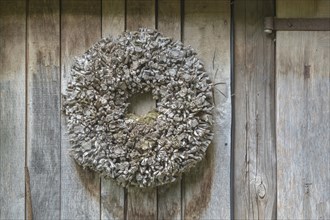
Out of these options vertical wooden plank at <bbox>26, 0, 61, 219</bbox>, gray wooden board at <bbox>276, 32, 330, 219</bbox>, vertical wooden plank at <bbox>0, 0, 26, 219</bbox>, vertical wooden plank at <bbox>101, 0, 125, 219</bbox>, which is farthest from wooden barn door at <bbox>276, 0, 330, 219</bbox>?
vertical wooden plank at <bbox>0, 0, 26, 219</bbox>

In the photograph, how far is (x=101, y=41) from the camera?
135cm

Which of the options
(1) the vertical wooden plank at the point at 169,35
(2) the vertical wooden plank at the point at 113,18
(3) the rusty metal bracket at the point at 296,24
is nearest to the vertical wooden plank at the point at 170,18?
(1) the vertical wooden plank at the point at 169,35

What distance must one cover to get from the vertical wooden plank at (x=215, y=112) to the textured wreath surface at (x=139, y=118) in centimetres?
7

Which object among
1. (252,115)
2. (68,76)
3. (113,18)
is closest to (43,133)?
(68,76)

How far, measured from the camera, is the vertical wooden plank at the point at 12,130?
55.1 inches

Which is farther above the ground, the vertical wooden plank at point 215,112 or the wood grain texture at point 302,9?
the wood grain texture at point 302,9

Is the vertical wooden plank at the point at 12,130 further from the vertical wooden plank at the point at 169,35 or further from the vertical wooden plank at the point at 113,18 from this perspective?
the vertical wooden plank at the point at 169,35

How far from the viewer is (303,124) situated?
138 centimetres

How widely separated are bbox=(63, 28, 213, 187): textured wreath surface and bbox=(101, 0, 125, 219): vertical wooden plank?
0.22 feet

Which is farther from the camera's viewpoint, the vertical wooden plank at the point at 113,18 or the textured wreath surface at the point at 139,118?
the vertical wooden plank at the point at 113,18

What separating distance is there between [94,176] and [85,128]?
17cm

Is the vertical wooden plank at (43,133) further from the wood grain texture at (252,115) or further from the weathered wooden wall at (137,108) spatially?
the wood grain texture at (252,115)

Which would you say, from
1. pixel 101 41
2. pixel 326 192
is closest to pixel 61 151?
pixel 101 41

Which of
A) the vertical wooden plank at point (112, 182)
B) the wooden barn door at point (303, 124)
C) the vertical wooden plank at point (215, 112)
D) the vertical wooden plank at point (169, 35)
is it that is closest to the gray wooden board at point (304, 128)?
the wooden barn door at point (303, 124)
